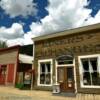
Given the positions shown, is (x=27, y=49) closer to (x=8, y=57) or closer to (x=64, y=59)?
(x=8, y=57)

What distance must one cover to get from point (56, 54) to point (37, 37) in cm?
297

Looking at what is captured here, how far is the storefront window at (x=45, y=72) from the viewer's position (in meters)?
17.6

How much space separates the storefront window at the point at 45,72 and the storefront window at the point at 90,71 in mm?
3486

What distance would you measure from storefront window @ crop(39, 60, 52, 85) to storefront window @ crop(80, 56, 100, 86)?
3486 millimetres

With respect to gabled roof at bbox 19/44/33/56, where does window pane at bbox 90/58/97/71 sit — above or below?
below

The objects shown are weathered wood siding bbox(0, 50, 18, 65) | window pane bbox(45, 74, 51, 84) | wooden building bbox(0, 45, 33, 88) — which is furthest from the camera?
weathered wood siding bbox(0, 50, 18, 65)

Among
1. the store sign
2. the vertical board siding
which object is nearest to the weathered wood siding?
the vertical board siding

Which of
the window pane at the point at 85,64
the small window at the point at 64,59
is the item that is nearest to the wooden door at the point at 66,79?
the small window at the point at 64,59

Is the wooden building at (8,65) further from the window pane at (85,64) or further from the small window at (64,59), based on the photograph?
the window pane at (85,64)

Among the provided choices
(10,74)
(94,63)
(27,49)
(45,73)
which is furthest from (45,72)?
(27,49)

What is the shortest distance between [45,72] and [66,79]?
8.48 feet

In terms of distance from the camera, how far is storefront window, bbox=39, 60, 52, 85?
17645mm

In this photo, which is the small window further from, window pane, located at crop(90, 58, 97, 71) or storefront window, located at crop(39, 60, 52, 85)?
window pane, located at crop(90, 58, 97, 71)

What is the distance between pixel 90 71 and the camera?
14.9m
